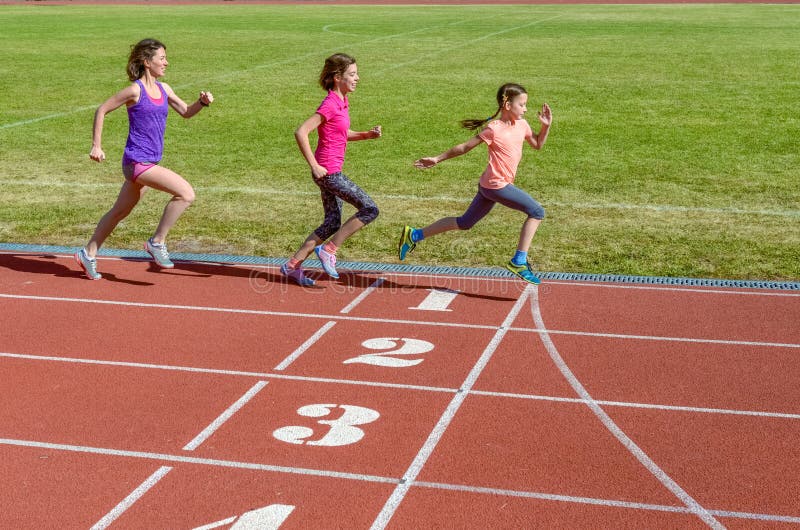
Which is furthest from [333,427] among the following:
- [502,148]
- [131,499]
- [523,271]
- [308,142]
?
[502,148]

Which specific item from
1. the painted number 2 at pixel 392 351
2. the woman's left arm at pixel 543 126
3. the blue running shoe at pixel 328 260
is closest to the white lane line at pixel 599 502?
the painted number 2 at pixel 392 351

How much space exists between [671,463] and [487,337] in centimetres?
228

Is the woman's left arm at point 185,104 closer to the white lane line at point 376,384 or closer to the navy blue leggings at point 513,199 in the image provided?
the navy blue leggings at point 513,199

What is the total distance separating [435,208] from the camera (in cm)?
1208

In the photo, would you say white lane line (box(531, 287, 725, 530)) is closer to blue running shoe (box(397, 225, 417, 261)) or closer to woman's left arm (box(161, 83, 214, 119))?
blue running shoe (box(397, 225, 417, 261))

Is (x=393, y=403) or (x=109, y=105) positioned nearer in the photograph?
(x=393, y=403)

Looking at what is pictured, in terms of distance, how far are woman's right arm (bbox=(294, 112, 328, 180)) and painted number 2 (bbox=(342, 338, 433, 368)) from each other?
61.1 inches

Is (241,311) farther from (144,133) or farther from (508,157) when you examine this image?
(508,157)

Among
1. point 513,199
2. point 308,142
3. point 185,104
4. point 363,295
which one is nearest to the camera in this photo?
point 308,142

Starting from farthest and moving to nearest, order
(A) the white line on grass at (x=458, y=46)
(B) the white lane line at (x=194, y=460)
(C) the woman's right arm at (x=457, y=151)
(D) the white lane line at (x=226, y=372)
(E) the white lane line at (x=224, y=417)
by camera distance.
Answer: (A) the white line on grass at (x=458, y=46), (C) the woman's right arm at (x=457, y=151), (D) the white lane line at (x=226, y=372), (E) the white lane line at (x=224, y=417), (B) the white lane line at (x=194, y=460)

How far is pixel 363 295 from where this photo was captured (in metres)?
8.95

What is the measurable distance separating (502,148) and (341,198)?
1375 mm

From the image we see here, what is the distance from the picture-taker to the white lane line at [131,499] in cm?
520

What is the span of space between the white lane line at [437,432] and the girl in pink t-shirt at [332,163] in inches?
61.4
